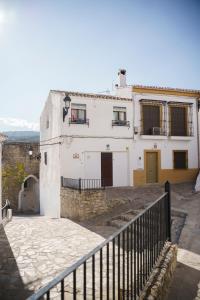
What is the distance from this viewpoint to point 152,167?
65.3 feet

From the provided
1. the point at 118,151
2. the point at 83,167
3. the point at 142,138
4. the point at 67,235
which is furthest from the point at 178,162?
the point at 67,235

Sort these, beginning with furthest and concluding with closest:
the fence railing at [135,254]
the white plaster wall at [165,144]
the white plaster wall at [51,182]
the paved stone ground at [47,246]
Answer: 1. the white plaster wall at [165,144]
2. the white plaster wall at [51,182]
3. the paved stone ground at [47,246]
4. the fence railing at [135,254]

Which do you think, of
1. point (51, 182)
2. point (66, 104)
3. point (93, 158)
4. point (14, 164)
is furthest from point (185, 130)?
point (14, 164)

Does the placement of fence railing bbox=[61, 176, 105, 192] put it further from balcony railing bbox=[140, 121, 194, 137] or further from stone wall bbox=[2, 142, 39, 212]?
stone wall bbox=[2, 142, 39, 212]

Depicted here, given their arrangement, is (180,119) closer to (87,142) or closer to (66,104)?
(87,142)

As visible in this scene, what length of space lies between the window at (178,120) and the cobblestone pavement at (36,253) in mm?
11616

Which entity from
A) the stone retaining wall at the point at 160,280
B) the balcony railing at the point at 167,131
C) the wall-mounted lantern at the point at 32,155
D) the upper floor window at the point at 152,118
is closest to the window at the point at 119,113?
the upper floor window at the point at 152,118

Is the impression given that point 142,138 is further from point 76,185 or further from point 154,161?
point 76,185

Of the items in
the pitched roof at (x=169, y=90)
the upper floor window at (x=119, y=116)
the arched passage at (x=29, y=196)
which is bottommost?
the arched passage at (x=29, y=196)

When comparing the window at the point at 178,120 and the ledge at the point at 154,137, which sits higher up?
the window at the point at 178,120

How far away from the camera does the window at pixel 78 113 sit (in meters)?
18.0

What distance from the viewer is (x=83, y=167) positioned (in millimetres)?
17984

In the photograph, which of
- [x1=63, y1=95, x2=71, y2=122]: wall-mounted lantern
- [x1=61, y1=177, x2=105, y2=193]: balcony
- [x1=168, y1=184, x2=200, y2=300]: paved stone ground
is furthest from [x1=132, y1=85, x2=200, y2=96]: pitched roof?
[x1=168, y1=184, x2=200, y2=300]: paved stone ground

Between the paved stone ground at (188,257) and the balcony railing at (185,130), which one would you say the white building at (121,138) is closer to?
the balcony railing at (185,130)
